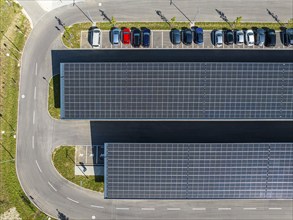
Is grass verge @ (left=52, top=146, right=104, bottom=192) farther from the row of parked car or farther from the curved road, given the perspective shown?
the row of parked car

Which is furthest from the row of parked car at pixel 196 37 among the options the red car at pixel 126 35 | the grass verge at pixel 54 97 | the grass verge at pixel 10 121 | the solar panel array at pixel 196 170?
the solar panel array at pixel 196 170

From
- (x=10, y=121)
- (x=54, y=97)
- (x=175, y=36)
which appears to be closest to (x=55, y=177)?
(x=10, y=121)

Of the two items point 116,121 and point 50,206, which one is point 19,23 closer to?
point 116,121

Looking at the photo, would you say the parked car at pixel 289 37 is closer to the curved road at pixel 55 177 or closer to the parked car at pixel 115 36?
the curved road at pixel 55 177

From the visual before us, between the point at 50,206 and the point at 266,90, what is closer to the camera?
the point at 266,90

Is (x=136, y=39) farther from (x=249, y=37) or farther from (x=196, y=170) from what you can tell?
(x=196, y=170)

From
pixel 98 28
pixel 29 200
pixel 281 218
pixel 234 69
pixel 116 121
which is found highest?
pixel 98 28

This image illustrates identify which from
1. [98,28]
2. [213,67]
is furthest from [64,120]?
[213,67]

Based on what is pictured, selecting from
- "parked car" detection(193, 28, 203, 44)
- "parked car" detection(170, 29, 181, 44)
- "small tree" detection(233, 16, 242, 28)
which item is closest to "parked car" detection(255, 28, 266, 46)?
"small tree" detection(233, 16, 242, 28)
